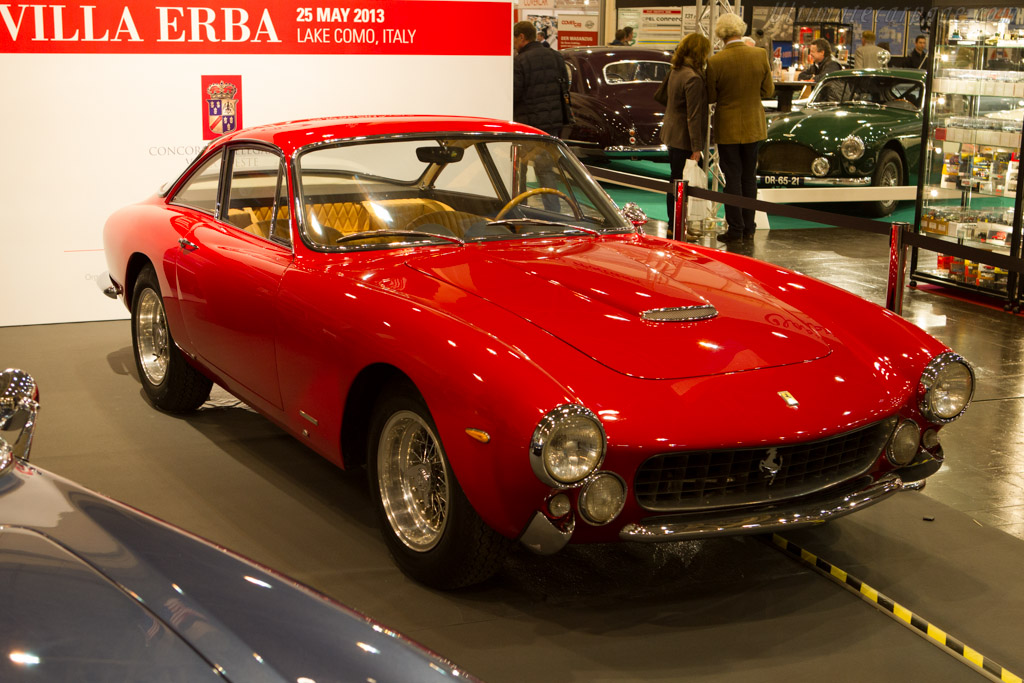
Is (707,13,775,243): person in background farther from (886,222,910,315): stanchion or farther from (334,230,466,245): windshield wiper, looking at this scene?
(334,230,466,245): windshield wiper

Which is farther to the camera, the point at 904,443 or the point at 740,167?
the point at 740,167

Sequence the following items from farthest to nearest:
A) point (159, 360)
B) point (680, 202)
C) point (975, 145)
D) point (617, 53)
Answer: point (617, 53) → point (975, 145) → point (680, 202) → point (159, 360)

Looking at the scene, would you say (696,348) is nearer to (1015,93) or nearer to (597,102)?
(1015,93)

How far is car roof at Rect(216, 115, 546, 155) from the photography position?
459cm

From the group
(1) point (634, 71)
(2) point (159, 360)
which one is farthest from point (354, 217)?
(1) point (634, 71)

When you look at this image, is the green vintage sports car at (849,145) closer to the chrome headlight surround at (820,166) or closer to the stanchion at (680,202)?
the chrome headlight surround at (820,166)

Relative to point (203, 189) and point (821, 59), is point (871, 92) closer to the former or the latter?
point (821, 59)

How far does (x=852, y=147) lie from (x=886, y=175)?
0.53 m

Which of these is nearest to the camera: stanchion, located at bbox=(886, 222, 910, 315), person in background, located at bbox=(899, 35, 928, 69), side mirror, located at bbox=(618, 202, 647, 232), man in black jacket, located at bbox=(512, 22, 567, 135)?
side mirror, located at bbox=(618, 202, 647, 232)

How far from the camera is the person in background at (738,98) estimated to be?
9.90 meters

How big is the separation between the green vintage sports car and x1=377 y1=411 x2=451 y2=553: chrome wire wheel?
8.98 meters

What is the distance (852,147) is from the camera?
11.6 m

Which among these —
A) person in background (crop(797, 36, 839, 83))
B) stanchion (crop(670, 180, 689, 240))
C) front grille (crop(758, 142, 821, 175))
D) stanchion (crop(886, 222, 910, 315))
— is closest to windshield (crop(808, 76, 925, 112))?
front grille (crop(758, 142, 821, 175))

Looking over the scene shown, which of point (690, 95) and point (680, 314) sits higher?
point (690, 95)
